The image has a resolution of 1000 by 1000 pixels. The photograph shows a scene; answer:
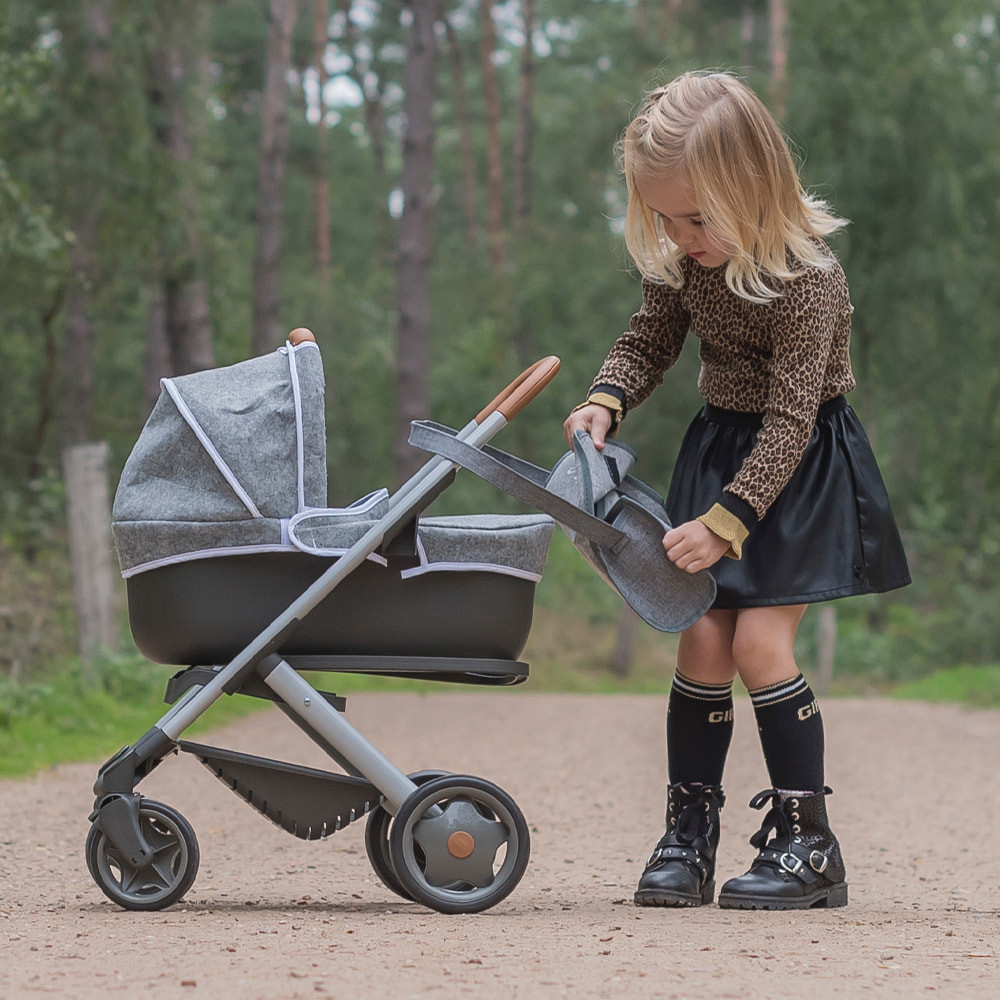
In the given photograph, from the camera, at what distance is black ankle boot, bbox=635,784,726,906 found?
358cm

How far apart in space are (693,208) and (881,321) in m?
10.3

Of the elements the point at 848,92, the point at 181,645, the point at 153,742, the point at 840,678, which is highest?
the point at 848,92

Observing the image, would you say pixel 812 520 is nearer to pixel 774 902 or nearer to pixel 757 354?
pixel 757 354

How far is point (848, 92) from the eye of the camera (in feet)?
42.2

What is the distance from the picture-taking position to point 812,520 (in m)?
3.58

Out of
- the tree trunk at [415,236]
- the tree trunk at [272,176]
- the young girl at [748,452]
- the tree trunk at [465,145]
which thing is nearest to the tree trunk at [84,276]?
the tree trunk at [272,176]

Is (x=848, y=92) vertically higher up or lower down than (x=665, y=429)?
higher up

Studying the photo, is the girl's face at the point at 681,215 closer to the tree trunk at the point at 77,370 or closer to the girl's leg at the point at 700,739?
the girl's leg at the point at 700,739

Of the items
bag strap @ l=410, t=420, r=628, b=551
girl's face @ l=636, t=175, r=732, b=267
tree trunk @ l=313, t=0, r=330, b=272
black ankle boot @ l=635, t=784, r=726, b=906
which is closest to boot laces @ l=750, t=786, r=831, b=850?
black ankle boot @ l=635, t=784, r=726, b=906

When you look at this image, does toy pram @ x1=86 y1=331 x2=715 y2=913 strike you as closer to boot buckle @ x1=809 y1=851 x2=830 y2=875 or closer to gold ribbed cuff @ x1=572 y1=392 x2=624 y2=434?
gold ribbed cuff @ x1=572 y1=392 x2=624 y2=434

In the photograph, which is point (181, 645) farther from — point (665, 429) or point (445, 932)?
point (665, 429)

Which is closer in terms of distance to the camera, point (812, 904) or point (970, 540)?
point (812, 904)

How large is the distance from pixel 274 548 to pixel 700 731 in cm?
116

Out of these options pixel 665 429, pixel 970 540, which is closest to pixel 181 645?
pixel 665 429
